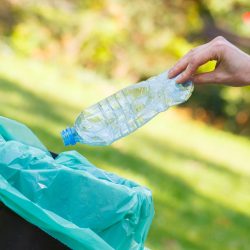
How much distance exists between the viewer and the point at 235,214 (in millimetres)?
7617

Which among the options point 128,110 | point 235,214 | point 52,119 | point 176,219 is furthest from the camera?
point 52,119

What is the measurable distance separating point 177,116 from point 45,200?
1197 centimetres

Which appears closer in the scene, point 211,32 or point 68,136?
point 68,136

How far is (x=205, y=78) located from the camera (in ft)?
9.21

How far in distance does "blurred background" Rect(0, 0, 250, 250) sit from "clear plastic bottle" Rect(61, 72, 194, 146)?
3.85 metres

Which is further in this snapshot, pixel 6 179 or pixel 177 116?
pixel 177 116

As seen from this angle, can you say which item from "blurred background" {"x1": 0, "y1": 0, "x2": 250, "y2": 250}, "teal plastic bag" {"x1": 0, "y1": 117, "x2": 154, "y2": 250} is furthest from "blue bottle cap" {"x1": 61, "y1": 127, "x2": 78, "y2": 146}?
"blurred background" {"x1": 0, "y1": 0, "x2": 250, "y2": 250}

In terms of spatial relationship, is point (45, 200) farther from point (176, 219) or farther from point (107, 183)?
point (176, 219)

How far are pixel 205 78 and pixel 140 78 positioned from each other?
12.6 meters

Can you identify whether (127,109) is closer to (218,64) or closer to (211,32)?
(218,64)

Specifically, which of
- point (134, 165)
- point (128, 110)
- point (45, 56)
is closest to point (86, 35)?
point (45, 56)

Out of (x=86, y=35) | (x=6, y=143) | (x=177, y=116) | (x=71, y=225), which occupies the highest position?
(x=6, y=143)

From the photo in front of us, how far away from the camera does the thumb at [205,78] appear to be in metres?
2.79

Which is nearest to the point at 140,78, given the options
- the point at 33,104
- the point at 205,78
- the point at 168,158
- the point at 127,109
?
the point at 33,104
